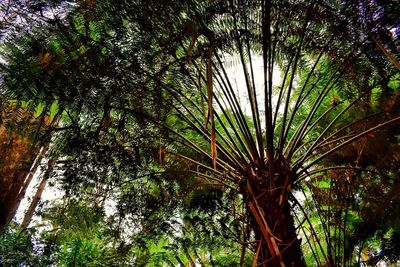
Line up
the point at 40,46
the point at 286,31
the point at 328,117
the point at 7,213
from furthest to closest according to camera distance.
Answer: the point at 7,213, the point at 328,117, the point at 286,31, the point at 40,46

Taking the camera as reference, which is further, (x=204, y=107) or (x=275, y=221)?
(x=204, y=107)

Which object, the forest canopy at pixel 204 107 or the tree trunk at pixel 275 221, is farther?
the forest canopy at pixel 204 107

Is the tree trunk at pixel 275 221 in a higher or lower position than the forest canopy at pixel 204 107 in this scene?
lower

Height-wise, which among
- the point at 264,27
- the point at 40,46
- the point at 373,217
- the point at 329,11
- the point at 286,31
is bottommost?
the point at 373,217

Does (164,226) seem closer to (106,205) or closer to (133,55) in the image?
(106,205)

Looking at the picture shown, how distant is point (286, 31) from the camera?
2.18m

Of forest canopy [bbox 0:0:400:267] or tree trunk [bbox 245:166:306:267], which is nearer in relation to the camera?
tree trunk [bbox 245:166:306:267]

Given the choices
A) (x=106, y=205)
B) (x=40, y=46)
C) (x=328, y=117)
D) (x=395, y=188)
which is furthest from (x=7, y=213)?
(x=395, y=188)

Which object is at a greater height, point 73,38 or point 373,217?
point 73,38

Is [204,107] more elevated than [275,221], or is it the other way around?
[204,107]

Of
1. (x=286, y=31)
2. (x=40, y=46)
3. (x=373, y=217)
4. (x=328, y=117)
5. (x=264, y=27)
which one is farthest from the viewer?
(x=328, y=117)

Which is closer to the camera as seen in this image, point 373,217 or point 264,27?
point 264,27

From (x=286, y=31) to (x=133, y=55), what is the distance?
1.08m

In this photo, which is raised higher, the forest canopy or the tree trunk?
the forest canopy
